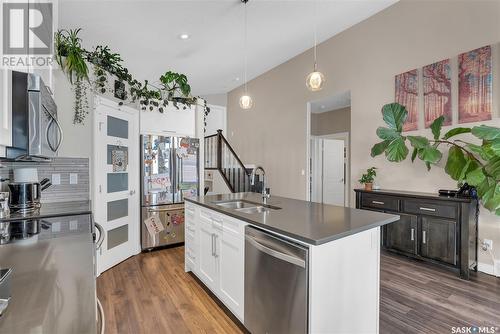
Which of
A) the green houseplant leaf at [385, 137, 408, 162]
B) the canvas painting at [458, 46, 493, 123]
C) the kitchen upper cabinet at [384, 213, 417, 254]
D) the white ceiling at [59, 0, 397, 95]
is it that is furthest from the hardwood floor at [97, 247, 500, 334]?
the white ceiling at [59, 0, 397, 95]

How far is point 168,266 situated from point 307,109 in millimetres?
4131

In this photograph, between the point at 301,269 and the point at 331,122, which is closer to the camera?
the point at 301,269

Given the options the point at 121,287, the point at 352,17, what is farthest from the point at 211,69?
the point at 121,287

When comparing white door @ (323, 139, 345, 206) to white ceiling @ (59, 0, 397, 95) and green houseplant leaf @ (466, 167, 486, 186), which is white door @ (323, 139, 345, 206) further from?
green houseplant leaf @ (466, 167, 486, 186)

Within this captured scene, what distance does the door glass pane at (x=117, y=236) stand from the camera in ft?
10.5

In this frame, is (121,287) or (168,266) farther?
(168,266)

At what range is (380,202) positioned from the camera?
11.8 ft

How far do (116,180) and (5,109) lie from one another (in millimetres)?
2493

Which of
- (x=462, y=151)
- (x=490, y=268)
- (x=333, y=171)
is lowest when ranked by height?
(x=490, y=268)

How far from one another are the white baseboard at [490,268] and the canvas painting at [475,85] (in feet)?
5.71

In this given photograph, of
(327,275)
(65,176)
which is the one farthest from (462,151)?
(65,176)

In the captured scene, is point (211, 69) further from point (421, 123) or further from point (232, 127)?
point (421, 123)

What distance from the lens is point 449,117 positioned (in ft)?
10.8

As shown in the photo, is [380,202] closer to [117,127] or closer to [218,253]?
[218,253]
